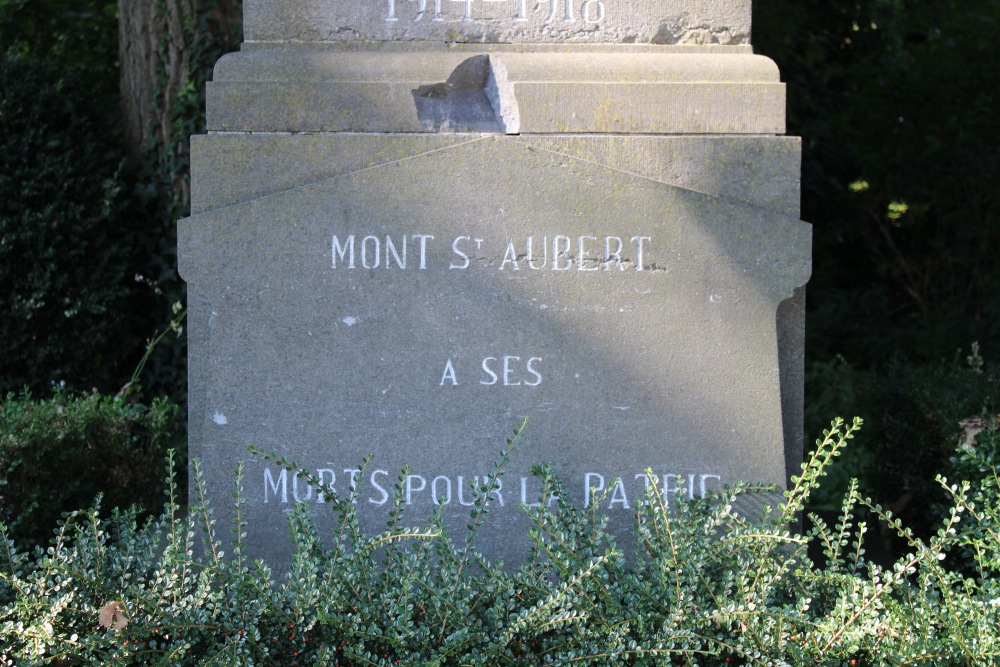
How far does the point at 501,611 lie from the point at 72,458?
2.29 meters

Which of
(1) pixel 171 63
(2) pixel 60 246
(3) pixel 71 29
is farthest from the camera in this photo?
(3) pixel 71 29

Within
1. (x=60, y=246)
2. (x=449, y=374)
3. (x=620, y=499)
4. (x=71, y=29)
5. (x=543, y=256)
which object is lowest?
(x=620, y=499)

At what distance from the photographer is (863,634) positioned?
240 cm

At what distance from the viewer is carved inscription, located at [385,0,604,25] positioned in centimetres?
346

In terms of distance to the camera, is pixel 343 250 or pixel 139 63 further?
pixel 139 63

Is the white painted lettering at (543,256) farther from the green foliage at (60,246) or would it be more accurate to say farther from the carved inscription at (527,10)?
the green foliage at (60,246)

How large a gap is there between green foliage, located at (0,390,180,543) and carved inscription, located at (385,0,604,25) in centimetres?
196

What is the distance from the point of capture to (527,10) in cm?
346

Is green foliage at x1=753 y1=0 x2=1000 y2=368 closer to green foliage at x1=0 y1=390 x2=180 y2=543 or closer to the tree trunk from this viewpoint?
the tree trunk

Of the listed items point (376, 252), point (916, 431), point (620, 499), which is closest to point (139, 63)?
point (376, 252)

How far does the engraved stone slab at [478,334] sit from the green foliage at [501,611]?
65 cm

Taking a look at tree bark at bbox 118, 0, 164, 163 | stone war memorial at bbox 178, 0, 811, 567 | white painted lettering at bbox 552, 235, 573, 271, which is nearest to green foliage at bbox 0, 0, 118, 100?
tree bark at bbox 118, 0, 164, 163

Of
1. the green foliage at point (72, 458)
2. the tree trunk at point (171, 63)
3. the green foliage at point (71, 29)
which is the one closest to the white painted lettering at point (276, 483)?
the green foliage at point (72, 458)

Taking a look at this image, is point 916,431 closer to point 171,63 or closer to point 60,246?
point 60,246
